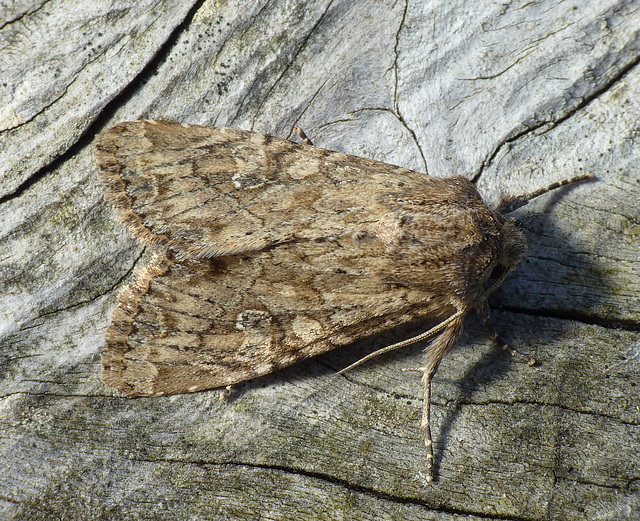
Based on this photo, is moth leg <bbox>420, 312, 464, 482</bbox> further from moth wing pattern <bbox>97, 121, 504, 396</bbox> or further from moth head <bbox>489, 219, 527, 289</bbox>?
moth head <bbox>489, 219, 527, 289</bbox>

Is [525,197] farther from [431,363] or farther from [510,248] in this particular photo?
[431,363]

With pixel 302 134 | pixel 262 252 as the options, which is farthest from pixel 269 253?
pixel 302 134

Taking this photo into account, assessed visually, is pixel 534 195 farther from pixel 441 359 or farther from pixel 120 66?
pixel 120 66

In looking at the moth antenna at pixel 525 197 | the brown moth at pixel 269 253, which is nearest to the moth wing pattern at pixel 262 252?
the brown moth at pixel 269 253

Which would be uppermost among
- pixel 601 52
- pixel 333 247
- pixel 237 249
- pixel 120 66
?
pixel 120 66

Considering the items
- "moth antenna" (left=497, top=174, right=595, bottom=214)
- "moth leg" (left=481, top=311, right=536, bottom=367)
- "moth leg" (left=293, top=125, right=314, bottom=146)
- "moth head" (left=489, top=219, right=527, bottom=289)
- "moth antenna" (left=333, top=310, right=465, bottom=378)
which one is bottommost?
"moth leg" (left=481, top=311, right=536, bottom=367)

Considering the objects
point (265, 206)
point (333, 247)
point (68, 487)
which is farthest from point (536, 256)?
point (68, 487)

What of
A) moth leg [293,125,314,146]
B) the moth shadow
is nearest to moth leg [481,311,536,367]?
the moth shadow

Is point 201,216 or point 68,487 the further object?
point 201,216
